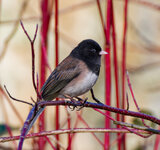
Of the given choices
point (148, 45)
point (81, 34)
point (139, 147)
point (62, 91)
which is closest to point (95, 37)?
point (81, 34)

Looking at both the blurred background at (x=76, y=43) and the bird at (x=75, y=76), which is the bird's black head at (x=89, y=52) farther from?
the blurred background at (x=76, y=43)

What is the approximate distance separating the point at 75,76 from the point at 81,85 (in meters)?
0.11

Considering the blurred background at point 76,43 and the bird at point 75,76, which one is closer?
the bird at point 75,76

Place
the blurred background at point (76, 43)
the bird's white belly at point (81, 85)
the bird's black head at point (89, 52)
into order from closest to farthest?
1. the bird's white belly at point (81, 85)
2. the bird's black head at point (89, 52)
3. the blurred background at point (76, 43)

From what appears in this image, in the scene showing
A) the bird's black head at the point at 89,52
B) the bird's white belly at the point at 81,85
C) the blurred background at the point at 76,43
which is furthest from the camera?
the blurred background at the point at 76,43

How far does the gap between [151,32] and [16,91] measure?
1.68m

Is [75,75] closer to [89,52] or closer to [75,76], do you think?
[75,76]

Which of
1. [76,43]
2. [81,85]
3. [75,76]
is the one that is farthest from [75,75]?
[76,43]

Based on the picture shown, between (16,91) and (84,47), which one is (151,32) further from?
(84,47)

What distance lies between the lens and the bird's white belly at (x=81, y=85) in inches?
69.2

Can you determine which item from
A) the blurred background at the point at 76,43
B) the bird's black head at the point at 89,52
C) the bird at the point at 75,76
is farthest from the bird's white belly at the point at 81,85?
the blurred background at the point at 76,43

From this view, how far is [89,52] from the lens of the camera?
201cm

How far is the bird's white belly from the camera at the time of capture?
1.76 meters

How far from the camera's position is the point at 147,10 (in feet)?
13.3
